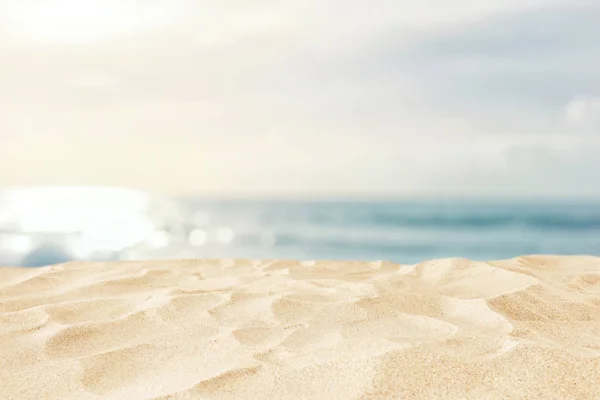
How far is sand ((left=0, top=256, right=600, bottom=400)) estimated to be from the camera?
4.16 ft

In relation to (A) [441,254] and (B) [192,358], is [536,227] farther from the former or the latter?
(B) [192,358]

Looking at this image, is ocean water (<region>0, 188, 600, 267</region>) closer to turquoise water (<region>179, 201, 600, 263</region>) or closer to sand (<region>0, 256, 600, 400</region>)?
turquoise water (<region>179, 201, 600, 263</region>)

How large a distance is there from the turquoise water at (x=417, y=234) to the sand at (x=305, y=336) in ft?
28.7

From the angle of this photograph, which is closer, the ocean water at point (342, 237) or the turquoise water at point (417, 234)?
the ocean water at point (342, 237)

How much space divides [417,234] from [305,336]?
1390 centimetres

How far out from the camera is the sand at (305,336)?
1.27 metres

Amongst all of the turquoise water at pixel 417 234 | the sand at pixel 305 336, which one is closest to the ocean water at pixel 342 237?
the turquoise water at pixel 417 234

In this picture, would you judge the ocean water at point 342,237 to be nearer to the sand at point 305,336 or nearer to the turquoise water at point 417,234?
the turquoise water at point 417,234

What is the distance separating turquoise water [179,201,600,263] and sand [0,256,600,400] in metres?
8.76

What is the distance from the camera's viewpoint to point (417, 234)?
1505 centimetres

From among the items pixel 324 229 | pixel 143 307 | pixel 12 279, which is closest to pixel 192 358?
pixel 143 307

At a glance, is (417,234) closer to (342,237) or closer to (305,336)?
(342,237)

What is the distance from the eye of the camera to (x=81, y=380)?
1.40 metres

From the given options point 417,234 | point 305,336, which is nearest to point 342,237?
point 417,234
